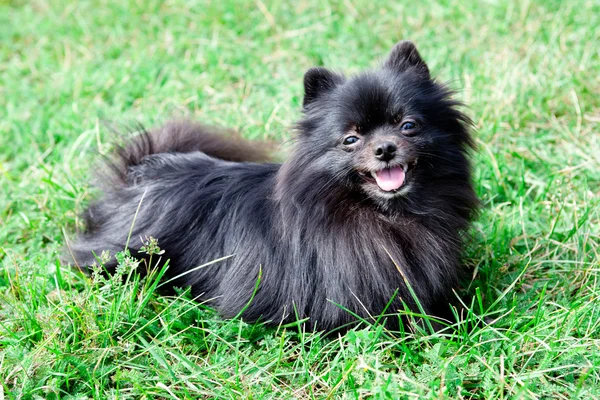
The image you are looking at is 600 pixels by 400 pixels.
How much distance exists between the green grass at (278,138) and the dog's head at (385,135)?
0.83 meters

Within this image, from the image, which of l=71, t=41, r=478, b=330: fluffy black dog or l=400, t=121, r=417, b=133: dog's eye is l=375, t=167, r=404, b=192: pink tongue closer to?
l=71, t=41, r=478, b=330: fluffy black dog

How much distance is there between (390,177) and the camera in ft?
11.2

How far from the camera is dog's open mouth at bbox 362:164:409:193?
3396mm

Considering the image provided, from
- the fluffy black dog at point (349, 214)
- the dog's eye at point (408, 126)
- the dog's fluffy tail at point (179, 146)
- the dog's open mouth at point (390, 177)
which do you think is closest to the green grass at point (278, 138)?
the fluffy black dog at point (349, 214)

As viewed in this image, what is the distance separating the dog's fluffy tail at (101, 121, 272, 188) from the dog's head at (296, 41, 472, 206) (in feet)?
4.29

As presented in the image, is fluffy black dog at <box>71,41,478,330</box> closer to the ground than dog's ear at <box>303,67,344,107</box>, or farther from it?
closer to the ground

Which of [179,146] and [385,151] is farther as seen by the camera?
[179,146]

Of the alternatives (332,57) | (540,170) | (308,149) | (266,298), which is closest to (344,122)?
(308,149)

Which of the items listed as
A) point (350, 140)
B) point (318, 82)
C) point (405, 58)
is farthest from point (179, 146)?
point (405, 58)

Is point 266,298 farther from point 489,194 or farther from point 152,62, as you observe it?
point 152,62

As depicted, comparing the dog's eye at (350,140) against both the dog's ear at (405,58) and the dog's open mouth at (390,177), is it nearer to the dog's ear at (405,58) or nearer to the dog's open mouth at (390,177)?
the dog's open mouth at (390,177)

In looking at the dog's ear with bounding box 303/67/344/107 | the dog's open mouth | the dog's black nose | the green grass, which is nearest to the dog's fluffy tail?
the green grass

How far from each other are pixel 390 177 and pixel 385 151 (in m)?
0.19

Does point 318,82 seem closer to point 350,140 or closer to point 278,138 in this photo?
point 350,140
